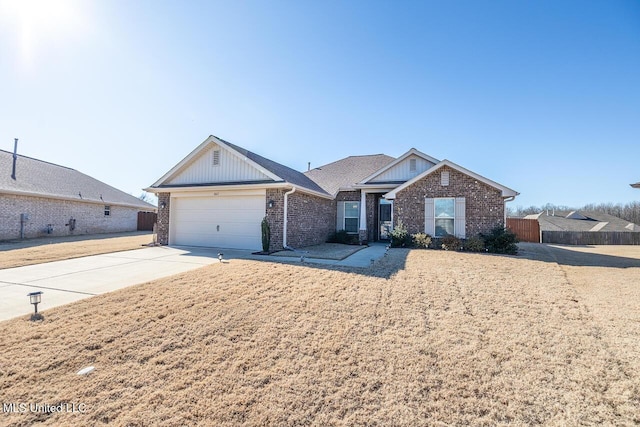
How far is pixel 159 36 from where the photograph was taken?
9.23 meters

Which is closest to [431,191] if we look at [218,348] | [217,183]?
[217,183]

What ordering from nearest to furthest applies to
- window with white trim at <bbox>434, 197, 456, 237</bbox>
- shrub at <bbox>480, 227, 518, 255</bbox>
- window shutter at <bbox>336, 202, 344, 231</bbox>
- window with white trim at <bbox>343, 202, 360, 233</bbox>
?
shrub at <bbox>480, 227, 518, 255</bbox>, window with white trim at <bbox>434, 197, 456, 237</bbox>, window with white trim at <bbox>343, 202, 360, 233</bbox>, window shutter at <bbox>336, 202, 344, 231</bbox>

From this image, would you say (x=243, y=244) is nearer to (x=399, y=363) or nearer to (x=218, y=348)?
(x=218, y=348)

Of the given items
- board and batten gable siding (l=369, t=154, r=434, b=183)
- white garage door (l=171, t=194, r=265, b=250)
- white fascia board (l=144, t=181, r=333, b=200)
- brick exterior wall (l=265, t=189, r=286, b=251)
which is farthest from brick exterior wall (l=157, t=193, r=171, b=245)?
board and batten gable siding (l=369, t=154, r=434, b=183)

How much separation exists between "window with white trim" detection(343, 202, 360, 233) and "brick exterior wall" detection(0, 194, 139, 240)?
61.0ft

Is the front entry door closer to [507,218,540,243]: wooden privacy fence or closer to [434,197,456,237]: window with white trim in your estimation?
[434,197,456,237]: window with white trim

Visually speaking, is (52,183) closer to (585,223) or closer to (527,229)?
(527,229)

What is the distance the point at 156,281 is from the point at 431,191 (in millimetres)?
11239

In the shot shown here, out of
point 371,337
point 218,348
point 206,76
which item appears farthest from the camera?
point 206,76

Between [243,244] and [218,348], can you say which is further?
[243,244]

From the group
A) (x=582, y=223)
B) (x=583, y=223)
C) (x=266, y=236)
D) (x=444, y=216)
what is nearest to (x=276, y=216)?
(x=266, y=236)

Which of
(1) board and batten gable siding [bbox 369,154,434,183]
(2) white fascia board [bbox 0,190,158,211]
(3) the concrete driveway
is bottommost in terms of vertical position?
(3) the concrete driveway

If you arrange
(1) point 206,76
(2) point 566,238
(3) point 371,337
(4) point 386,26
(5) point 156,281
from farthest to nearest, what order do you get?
(2) point 566,238 < (1) point 206,76 < (4) point 386,26 < (5) point 156,281 < (3) point 371,337

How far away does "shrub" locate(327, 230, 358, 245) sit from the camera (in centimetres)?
1541
